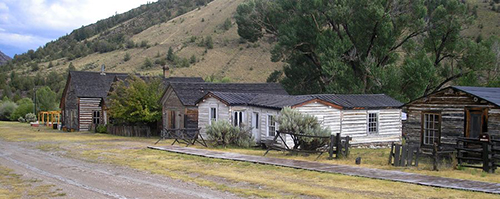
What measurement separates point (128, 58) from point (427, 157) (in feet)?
249

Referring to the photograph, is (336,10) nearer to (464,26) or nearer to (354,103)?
(464,26)

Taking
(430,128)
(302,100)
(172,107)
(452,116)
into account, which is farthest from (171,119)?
(452,116)

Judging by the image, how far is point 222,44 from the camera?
9094 cm

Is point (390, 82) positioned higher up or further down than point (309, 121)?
higher up

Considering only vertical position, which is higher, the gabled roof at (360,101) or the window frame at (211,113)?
the gabled roof at (360,101)

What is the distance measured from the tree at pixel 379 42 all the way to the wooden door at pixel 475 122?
19843 mm

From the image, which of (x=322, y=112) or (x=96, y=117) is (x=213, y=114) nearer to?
(x=322, y=112)

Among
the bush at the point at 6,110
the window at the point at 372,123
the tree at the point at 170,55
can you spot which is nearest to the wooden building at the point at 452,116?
the window at the point at 372,123

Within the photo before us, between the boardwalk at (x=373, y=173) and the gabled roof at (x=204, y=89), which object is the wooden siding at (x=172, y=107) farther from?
the boardwalk at (x=373, y=173)

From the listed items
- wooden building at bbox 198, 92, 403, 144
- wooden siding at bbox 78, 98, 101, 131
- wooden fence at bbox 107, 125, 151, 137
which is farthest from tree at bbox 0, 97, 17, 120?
wooden building at bbox 198, 92, 403, 144

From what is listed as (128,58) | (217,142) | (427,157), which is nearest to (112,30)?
(128,58)

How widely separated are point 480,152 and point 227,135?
41.7 feet

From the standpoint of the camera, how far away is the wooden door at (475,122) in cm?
1852

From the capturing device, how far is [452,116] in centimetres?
1961
